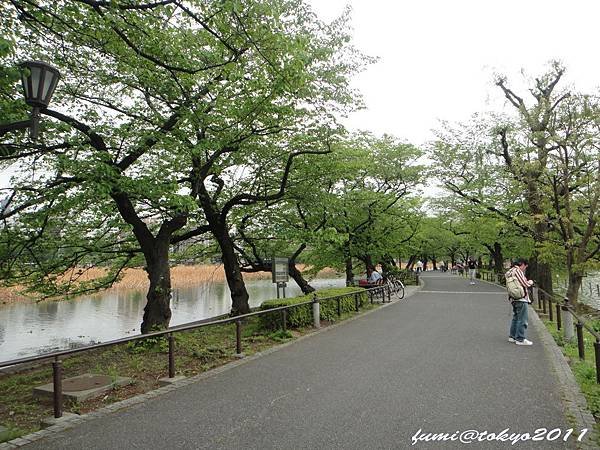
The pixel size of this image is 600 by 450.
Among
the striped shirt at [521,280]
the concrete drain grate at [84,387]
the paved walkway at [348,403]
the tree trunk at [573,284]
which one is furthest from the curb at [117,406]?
the tree trunk at [573,284]

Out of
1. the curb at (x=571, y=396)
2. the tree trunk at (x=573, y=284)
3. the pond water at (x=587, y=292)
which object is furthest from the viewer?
the pond water at (x=587, y=292)

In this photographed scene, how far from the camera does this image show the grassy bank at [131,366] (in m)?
5.18

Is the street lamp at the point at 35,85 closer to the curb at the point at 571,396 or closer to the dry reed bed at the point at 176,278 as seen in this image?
the curb at the point at 571,396

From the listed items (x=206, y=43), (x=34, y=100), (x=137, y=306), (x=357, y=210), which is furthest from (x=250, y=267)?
(x=34, y=100)

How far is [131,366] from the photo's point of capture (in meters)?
7.48

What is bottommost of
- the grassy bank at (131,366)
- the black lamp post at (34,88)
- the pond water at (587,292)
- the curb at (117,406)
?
the pond water at (587,292)

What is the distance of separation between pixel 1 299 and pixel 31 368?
1594cm

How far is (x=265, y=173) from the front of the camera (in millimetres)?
12844

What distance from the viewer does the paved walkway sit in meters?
3.99

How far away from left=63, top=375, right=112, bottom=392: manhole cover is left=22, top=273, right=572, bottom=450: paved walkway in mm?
1088

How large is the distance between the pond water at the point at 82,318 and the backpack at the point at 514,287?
12.0m

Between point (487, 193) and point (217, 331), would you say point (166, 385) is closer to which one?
point (217, 331)

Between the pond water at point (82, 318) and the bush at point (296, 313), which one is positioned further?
the pond water at point (82, 318)

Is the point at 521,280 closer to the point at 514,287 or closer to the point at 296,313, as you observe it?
the point at 514,287
